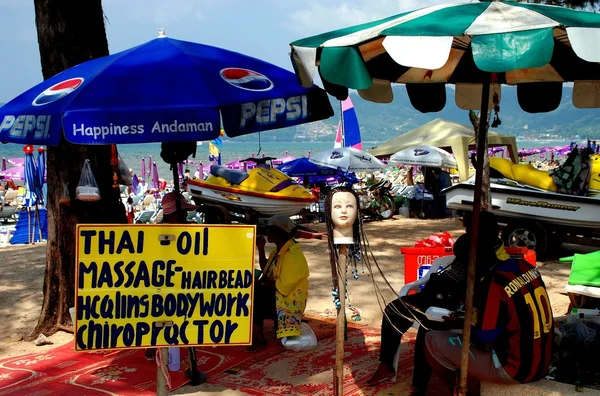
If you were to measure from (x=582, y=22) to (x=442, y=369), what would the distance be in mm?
2098

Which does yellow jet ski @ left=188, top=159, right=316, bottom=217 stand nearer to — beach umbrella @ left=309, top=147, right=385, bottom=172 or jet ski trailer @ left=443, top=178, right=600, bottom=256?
beach umbrella @ left=309, top=147, right=385, bottom=172

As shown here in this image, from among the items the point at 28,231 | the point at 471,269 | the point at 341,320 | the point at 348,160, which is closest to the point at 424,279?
the point at 471,269

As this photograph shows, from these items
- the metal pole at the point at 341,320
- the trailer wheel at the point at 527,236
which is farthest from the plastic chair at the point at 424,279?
the trailer wheel at the point at 527,236

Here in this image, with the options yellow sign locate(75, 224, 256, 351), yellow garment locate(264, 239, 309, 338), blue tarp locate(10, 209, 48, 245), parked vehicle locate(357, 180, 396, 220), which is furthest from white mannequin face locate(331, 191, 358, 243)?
blue tarp locate(10, 209, 48, 245)

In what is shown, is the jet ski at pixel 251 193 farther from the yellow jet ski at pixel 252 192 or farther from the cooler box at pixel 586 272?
the cooler box at pixel 586 272

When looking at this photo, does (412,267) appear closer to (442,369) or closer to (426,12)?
(442,369)

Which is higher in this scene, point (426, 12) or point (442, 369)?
point (426, 12)

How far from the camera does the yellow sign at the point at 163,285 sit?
3.42 m

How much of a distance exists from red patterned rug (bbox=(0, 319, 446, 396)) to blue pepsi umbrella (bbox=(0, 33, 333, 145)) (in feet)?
5.69

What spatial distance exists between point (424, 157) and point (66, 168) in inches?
462

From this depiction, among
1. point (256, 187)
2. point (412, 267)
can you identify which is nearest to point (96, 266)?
point (412, 267)

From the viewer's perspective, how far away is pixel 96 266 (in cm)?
343

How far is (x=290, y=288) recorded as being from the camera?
5.11 meters

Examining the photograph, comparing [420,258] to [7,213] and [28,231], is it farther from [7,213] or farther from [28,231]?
[7,213]
